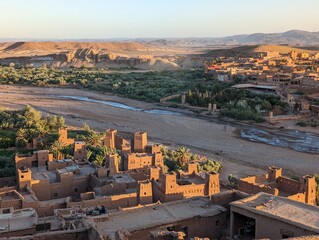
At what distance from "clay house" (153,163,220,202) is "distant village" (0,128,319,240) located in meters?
0.03

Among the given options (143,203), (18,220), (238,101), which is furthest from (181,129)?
(18,220)

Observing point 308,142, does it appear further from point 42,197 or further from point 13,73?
point 13,73

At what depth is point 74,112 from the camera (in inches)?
1688

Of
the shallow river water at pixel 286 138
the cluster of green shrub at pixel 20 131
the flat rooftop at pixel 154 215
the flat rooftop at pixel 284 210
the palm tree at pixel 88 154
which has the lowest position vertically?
the shallow river water at pixel 286 138

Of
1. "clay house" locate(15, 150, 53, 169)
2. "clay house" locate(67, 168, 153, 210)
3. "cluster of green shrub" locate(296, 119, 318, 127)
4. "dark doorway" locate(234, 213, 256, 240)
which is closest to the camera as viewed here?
"dark doorway" locate(234, 213, 256, 240)

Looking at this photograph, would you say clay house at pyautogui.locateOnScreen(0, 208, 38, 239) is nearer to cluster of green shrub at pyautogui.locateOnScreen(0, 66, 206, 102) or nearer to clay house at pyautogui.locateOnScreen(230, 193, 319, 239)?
clay house at pyautogui.locateOnScreen(230, 193, 319, 239)

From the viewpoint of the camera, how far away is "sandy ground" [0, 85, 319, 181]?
26938 millimetres

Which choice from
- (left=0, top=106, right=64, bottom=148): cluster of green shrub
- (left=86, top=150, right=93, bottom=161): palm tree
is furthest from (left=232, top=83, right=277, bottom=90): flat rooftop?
(left=86, top=150, right=93, bottom=161): palm tree

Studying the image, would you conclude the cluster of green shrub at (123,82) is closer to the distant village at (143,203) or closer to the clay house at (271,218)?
the distant village at (143,203)

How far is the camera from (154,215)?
12430mm

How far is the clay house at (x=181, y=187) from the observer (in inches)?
574

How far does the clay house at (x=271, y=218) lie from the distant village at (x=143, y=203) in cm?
2

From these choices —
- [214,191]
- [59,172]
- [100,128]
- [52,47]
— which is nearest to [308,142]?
[100,128]

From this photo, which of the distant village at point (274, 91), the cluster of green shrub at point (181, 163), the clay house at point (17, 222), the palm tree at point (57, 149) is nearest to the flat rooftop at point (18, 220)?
the clay house at point (17, 222)
